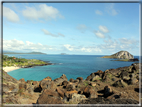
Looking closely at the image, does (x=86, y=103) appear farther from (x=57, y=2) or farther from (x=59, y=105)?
(x=57, y=2)

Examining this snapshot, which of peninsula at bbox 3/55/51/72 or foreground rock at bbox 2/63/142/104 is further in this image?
peninsula at bbox 3/55/51/72

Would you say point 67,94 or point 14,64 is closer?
point 67,94

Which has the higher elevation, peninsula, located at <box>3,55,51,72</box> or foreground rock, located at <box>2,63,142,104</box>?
foreground rock, located at <box>2,63,142,104</box>

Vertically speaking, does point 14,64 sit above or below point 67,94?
below

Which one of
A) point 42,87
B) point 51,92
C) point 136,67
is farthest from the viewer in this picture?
point 136,67

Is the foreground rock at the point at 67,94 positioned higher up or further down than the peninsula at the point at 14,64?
higher up

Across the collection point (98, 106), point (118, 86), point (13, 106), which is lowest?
point (118, 86)

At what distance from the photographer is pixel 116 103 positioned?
636 centimetres

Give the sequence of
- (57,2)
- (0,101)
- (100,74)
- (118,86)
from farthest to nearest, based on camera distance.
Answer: (100,74) < (118,86) < (0,101) < (57,2)

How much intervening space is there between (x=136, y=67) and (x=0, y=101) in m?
31.6

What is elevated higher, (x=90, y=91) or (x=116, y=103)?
(x=116, y=103)

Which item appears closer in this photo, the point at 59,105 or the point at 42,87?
the point at 59,105

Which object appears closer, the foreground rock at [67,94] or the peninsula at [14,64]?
the foreground rock at [67,94]

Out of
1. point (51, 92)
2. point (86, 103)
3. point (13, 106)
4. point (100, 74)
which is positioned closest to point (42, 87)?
point (51, 92)
